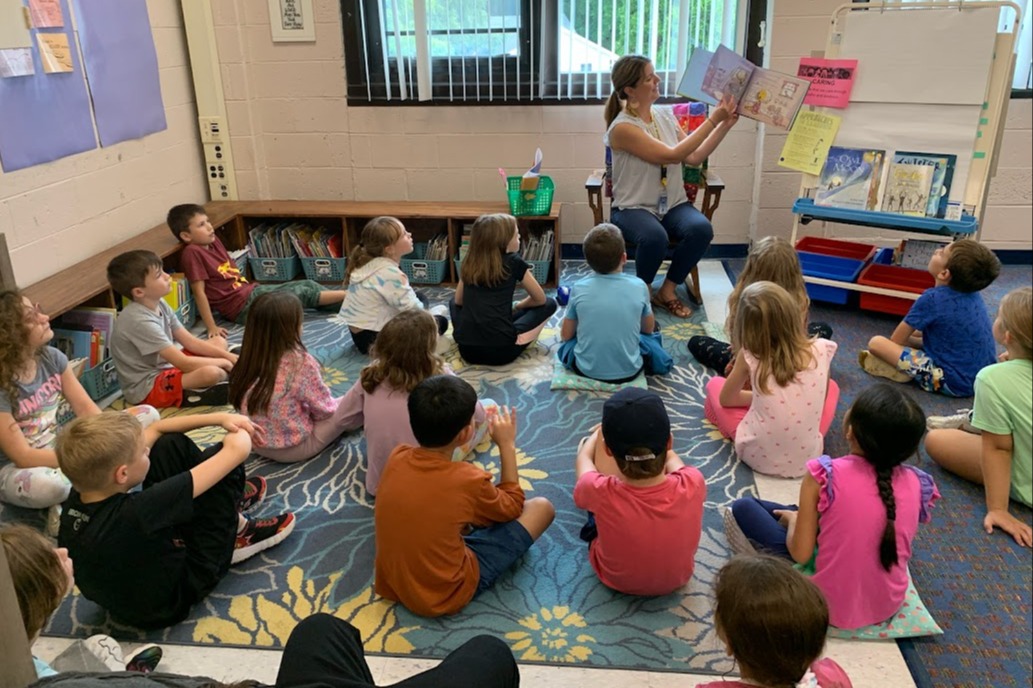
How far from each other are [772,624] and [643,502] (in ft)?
2.39

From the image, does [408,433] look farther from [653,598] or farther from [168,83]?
[168,83]

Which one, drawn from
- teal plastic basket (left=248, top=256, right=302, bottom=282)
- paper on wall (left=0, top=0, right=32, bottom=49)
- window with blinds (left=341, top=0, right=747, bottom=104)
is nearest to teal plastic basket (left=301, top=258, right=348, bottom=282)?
teal plastic basket (left=248, top=256, right=302, bottom=282)

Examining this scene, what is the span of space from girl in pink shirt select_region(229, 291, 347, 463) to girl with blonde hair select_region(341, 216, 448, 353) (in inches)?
30.1

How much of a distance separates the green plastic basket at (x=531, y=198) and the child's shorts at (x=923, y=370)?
205cm

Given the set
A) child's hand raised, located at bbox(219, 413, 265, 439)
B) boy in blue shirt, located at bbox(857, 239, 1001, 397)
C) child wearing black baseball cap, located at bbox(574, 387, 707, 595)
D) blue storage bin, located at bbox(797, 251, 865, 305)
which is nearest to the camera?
child wearing black baseball cap, located at bbox(574, 387, 707, 595)

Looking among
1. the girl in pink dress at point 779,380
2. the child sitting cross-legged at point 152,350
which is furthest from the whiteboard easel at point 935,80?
the child sitting cross-legged at point 152,350

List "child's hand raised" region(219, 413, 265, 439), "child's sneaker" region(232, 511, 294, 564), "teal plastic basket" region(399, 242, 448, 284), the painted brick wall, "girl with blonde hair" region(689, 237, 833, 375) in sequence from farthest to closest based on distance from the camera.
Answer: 1. "teal plastic basket" region(399, 242, 448, 284)
2. the painted brick wall
3. "girl with blonde hair" region(689, 237, 833, 375)
4. "child's sneaker" region(232, 511, 294, 564)
5. "child's hand raised" region(219, 413, 265, 439)

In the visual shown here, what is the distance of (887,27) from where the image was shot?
12.5ft

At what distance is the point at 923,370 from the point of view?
3334mm

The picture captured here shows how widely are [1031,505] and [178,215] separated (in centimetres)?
375

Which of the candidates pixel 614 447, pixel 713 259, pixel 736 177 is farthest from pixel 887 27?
pixel 614 447

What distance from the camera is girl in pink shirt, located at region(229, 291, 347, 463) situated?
8.97ft

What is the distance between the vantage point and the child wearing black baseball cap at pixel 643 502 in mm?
2045

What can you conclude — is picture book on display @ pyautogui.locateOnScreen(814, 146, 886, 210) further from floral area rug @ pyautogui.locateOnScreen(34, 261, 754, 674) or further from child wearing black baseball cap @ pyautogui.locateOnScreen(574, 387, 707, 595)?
child wearing black baseball cap @ pyautogui.locateOnScreen(574, 387, 707, 595)
